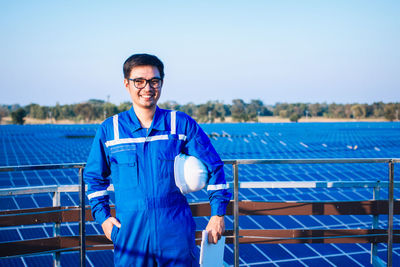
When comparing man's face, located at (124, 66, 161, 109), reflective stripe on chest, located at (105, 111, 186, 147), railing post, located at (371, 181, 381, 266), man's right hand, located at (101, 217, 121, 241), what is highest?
man's face, located at (124, 66, 161, 109)

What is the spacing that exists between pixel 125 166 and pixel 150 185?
146mm

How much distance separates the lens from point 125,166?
6.65 ft

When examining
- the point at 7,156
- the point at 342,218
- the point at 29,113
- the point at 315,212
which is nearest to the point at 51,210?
the point at 315,212

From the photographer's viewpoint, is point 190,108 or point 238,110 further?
point 238,110

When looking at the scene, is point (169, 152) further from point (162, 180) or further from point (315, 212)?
point (315, 212)

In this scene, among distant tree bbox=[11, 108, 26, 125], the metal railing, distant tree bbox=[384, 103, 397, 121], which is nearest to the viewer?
the metal railing

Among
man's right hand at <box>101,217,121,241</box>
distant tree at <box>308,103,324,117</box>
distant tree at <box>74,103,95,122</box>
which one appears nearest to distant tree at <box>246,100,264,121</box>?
distant tree at <box>308,103,324,117</box>

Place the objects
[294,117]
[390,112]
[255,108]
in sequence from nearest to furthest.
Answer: [390,112]
[294,117]
[255,108]

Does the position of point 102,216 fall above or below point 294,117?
below

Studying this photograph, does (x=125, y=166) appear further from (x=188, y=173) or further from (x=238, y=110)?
(x=238, y=110)

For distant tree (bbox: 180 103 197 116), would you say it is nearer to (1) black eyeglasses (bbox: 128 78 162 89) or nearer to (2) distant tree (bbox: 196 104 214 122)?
(2) distant tree (bbox: 196 104 214 122)

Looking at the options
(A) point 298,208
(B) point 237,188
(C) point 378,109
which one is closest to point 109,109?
(C) point 378,109

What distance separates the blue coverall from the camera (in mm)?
2010

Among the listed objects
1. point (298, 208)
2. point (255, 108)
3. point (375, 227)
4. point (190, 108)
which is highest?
point (255, 108)
